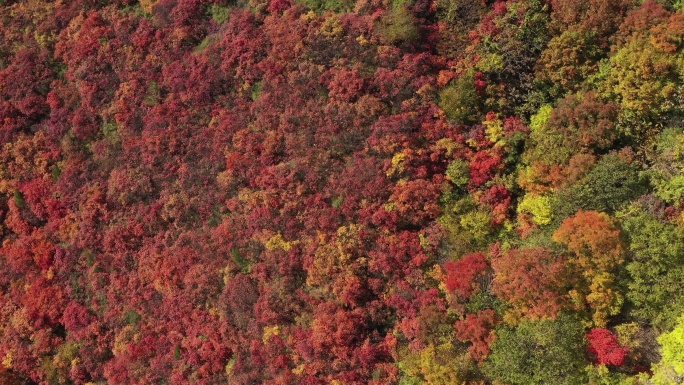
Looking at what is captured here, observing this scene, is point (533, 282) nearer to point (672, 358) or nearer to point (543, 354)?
point (543, 354)

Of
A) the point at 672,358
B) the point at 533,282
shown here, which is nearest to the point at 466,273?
the point at 533,282

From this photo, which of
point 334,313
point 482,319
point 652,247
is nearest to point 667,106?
point 652,247

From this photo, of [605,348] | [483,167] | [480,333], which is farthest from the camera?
[483,167]

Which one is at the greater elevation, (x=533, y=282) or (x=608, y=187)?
(x=608, y=187)

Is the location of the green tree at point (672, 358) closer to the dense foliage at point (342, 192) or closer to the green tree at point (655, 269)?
the dense foliage at point (342, 192)

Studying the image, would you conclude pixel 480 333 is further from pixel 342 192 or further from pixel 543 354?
pixel 342 192

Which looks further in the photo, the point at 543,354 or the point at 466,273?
the point at 466,273

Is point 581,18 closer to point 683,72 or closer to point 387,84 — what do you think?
point 683,72

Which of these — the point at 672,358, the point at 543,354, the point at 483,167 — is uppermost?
the point at 483,167

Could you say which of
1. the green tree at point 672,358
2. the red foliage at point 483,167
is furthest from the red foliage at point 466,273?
the green tree at point 672,358

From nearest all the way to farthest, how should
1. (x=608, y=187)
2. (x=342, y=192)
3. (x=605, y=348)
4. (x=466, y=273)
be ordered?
(x=605, y=348) < (x=608, y=187) < (x=466, y=273) < (x=342, y=192)
